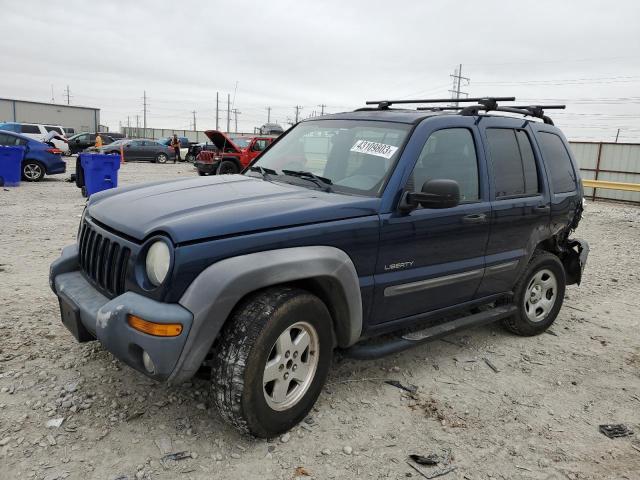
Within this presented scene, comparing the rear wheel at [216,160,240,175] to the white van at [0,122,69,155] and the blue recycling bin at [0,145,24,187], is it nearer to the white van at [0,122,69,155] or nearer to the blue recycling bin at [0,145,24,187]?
the blue recycling bin at [0,145,24,187]

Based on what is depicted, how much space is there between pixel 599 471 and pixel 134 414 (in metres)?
2.65

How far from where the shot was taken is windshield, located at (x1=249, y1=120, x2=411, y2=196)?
10.9 feet

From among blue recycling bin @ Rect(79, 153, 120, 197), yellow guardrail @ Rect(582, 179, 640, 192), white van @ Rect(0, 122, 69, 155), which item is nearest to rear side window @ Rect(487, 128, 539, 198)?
blue recycling bin @ Rect(79, 153, 120, 197)

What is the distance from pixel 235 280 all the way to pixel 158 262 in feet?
1.36

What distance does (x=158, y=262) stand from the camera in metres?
2.53

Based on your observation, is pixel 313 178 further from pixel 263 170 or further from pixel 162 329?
pixel 162 329

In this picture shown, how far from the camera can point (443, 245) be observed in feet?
11.4

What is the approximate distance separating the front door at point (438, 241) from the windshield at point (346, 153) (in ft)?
0.70

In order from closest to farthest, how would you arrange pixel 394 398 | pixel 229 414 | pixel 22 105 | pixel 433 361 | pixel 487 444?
1. pixel 229 414
2. pixel 487 444
3. pixel 394 398
4. pixel 433 361
5. pixel 22 105

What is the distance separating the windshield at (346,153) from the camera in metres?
3.31

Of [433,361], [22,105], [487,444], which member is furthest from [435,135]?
[22,105]

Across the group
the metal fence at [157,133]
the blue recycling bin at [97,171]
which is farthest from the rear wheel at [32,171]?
the metal fence at [157,133]

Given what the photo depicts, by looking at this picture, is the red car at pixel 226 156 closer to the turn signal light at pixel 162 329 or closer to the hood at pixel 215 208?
the hood at pixel 215 208

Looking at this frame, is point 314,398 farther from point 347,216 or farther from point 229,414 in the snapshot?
point 347,216
